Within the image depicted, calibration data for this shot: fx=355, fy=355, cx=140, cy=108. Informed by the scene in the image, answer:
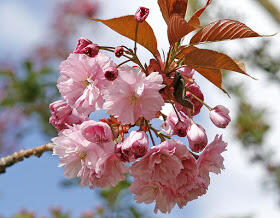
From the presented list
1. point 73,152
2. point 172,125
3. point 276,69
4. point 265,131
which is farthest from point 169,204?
point 265,131

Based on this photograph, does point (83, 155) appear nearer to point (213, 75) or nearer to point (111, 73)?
point (111, 73)

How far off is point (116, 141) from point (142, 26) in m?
0.42

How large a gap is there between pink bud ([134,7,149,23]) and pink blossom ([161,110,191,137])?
0.38m

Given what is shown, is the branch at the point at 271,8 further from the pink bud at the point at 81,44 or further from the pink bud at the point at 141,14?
the pink bud at the point at 81,44

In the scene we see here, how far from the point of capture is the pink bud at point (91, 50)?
1184 millimetres

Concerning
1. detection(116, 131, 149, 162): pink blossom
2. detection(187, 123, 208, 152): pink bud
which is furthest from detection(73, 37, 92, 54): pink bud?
detection(187, 123, 208, 152): pink bud

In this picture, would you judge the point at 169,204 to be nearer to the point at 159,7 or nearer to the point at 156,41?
the point at 156,41

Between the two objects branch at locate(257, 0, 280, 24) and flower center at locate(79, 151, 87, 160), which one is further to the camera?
branch at locate(257, 0, 280, 24)

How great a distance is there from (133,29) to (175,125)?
0.37 m

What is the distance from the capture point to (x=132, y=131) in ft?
3.89

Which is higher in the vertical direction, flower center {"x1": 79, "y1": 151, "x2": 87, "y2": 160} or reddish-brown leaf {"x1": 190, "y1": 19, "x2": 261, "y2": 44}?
reddish-brown leaf {"x1": 190, "y1": 19, "x2": 261, "y2": 44}

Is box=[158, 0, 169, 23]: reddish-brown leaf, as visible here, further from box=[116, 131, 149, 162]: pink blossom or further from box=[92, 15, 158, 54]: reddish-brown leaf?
box=[116, 131, 149, 162]: pink blossom

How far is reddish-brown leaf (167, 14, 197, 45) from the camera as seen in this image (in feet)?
3.88

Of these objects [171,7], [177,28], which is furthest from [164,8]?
[177,28]
